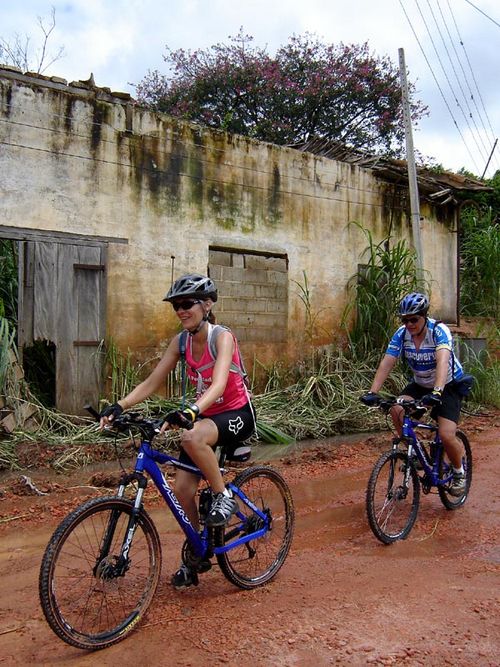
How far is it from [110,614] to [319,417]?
5.58 m

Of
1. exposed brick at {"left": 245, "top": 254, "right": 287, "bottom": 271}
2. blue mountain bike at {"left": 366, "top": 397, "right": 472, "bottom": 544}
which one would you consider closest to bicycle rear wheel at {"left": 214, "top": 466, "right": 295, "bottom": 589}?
blue mountain bike at {"left": 366, "top": 397, "right": 472, "bottom": 544}

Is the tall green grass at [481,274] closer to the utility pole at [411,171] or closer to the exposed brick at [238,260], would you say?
the utility pole at [411,171]

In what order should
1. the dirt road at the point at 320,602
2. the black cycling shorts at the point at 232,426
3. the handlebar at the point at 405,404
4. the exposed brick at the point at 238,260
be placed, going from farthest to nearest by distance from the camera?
1. the exposed brick at the point at 238,260
2. the handlebar at the point at 405,404
3. the black cycling shorts at the point at 232,426
4. the dirt road at the point at 320,602

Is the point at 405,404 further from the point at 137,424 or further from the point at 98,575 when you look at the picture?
the point at 98,575

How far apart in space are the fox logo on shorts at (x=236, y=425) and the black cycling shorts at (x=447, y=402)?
7.29ft

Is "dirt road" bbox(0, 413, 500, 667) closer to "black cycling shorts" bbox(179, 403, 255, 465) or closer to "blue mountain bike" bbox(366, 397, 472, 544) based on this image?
"blue mountain bike" bbox(366, 397, 472, 544)

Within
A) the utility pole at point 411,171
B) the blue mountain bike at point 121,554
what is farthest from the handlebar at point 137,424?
the utility pole at point 411,171

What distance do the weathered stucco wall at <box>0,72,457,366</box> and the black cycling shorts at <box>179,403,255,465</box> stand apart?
4.16m

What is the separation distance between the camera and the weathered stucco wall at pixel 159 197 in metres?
7.05

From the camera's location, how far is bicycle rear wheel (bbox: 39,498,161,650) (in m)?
2.98

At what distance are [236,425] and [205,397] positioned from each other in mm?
362

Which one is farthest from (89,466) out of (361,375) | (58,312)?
(361,375)

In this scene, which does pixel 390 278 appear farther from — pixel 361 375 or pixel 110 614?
pixel 110 614

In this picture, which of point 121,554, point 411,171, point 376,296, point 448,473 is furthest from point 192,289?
point 411,171
